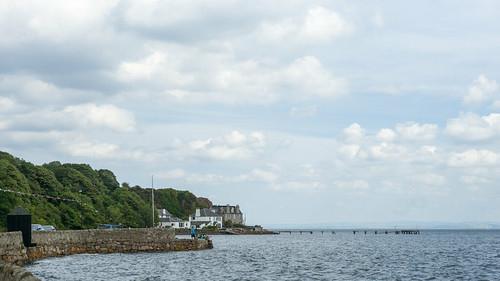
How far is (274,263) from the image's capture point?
68.2m

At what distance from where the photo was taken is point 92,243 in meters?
77.6

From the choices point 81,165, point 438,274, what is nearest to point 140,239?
point 438,274

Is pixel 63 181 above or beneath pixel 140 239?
above

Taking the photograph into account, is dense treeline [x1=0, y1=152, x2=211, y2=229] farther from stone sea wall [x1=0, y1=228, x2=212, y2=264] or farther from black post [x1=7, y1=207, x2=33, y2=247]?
black post [x1=7, y1=207, x2=33, y2=247]

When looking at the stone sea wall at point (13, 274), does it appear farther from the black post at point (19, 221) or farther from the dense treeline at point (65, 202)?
the dense treeline at point (65, 202)

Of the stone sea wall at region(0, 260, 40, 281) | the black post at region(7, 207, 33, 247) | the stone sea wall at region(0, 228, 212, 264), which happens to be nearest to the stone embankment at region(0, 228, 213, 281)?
the stone sea wall at region(0, 228, 212, 264)

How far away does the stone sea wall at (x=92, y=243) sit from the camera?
57.2 metres

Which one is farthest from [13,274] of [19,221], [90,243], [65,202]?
[65,202]

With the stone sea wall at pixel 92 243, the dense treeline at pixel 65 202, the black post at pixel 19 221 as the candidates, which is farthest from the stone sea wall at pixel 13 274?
the dense treeline at pixel 65 202

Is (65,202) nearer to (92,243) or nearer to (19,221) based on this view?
(92,243)

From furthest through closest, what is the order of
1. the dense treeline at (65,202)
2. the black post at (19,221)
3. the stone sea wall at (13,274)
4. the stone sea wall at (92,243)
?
the dense treeline at (65,202)
the black post at (19,221)
the stone sea wall at (92,243)
the stone sea wall at (13,274)

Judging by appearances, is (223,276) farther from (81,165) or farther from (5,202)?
(81,165)

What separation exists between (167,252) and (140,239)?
3.75 meters

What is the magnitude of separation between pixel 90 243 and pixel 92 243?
239 millimetres
